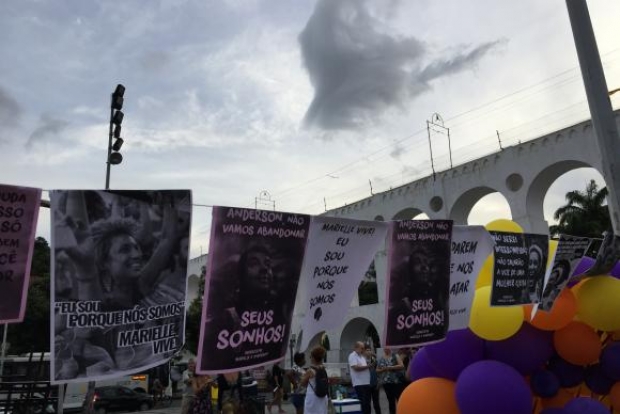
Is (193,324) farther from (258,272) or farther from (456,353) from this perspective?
(258,272)

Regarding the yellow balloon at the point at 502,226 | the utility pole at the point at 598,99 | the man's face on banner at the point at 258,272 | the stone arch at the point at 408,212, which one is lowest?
the man's face on banner at the point at 258,272

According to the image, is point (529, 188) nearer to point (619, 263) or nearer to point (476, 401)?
point (619, 263)

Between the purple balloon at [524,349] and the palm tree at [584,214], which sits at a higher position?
the palm tree at [584,214]

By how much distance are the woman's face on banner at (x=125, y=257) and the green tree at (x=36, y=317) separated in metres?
23.4

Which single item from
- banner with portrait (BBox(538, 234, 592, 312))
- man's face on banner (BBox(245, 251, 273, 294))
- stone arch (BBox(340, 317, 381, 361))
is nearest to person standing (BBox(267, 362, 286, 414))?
banner with portrait (BBox(538, 234, 592, 312))

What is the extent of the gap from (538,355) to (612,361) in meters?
0.86

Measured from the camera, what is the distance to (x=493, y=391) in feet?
16.8

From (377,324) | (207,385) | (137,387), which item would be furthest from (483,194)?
(207,385)

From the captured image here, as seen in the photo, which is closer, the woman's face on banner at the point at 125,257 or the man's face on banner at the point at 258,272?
the woman's face on banner at the point at 125,257

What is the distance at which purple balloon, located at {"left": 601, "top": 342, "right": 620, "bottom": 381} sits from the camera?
577 centimetres

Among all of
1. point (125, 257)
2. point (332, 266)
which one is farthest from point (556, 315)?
point (125, 257)

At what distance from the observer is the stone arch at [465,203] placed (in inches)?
1074

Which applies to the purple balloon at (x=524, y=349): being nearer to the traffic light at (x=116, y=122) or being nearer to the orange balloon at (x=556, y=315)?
the orange balloon at (x=556, y=315)

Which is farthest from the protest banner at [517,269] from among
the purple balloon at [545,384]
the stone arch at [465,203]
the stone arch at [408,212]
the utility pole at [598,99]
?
the stone arch at [408,212]
